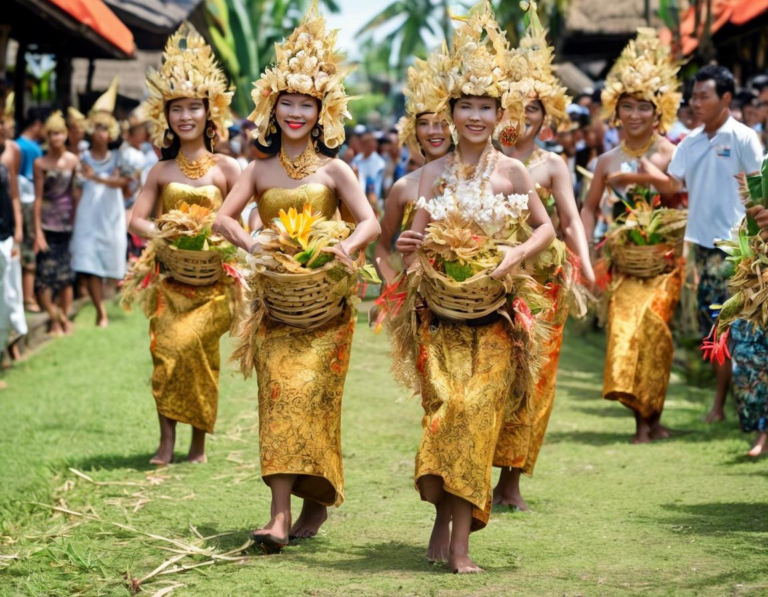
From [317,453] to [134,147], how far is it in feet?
33.3

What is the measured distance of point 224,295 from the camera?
312 inches

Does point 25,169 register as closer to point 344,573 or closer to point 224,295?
point 224,295

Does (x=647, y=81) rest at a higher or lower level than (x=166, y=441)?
higher

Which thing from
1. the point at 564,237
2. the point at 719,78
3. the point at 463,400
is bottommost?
the point at 463,400

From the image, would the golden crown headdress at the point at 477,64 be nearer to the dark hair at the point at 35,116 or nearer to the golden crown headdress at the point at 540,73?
the golden crown headdress at the point at 540,73

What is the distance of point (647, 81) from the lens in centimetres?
864

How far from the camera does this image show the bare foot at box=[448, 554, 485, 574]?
208 inches

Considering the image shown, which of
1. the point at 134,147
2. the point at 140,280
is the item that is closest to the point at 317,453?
the point at 140,280

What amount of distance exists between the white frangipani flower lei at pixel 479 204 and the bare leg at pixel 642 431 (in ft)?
11.3

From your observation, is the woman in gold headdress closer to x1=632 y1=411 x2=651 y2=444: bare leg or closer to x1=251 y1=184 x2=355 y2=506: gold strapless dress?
x1=632 y1=411 x2=651 y2=444: bare leg

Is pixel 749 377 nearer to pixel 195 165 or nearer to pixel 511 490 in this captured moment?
pixel 511 490

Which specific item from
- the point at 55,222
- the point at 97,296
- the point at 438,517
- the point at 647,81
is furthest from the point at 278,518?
the point at 97,296

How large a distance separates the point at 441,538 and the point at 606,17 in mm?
21964

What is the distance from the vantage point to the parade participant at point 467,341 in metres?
5.39
